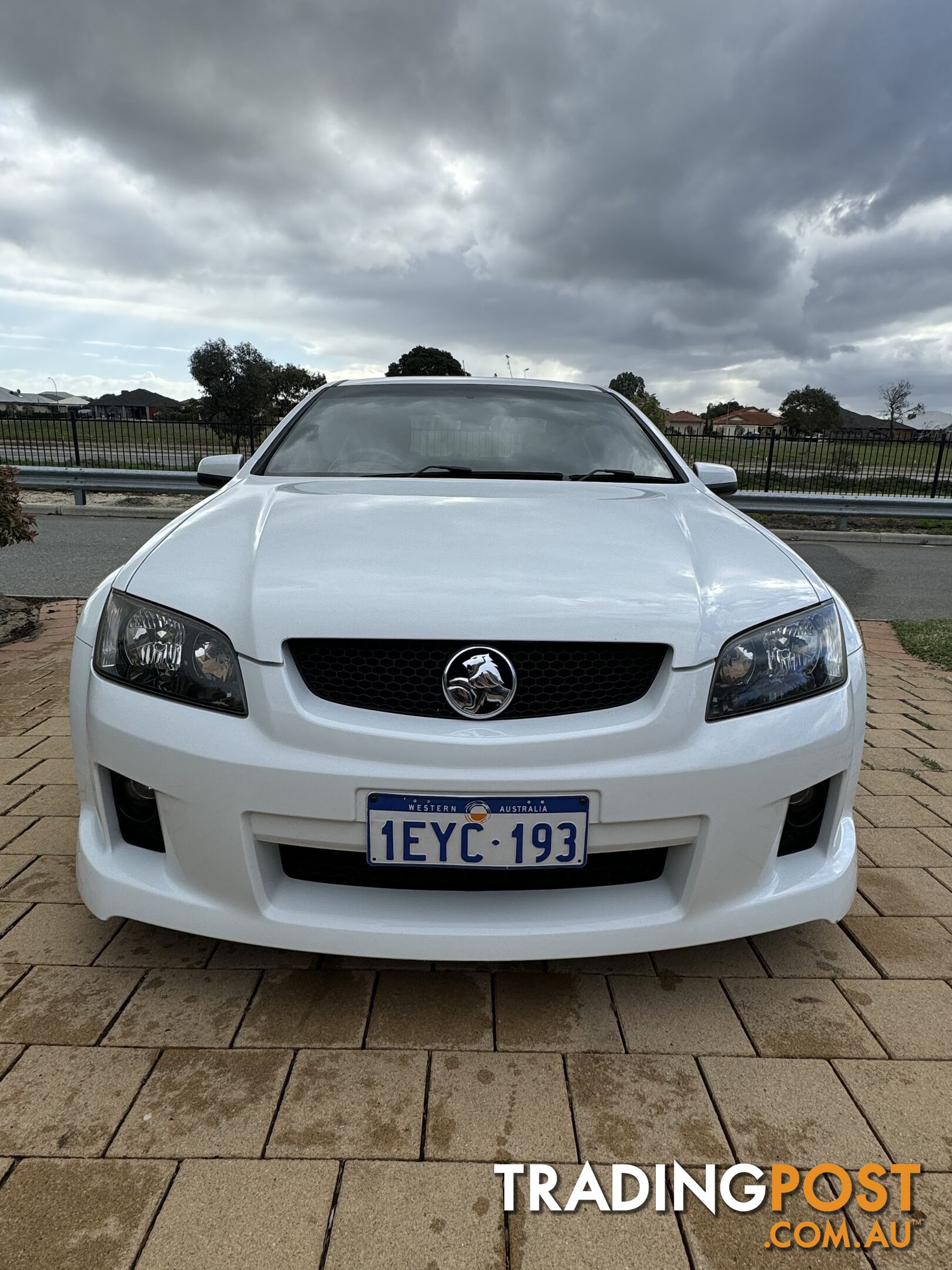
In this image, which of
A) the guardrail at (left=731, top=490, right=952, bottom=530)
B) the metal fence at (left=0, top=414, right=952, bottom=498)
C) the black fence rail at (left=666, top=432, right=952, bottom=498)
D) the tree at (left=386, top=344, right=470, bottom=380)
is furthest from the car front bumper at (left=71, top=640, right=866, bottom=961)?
the tree at (left=386, top=344, right=470, bottom=380)

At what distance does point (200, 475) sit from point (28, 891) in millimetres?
1467

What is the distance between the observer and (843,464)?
596 inches

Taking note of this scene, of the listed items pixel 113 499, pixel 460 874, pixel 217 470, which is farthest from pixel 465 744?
pixel 113 499

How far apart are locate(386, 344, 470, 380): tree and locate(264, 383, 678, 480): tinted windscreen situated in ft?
181

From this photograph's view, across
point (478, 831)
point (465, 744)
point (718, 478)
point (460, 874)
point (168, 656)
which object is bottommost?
point (460, 874)

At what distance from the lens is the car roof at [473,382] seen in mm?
3113

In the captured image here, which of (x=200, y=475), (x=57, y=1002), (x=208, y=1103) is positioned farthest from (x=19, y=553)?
Result: (x=208, y=1103)

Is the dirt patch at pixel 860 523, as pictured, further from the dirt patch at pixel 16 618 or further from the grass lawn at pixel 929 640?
the dirt patch at pixel 16 618

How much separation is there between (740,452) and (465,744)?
16.1m

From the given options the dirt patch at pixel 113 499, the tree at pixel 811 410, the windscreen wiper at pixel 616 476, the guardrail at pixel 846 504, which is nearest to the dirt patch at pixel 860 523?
the guardrail at pixel 846 504

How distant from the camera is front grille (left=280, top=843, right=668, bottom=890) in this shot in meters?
1.60

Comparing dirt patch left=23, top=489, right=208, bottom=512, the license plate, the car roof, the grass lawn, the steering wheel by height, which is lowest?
the grass lawn

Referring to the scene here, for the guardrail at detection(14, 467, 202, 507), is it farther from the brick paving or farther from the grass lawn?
the brick paving

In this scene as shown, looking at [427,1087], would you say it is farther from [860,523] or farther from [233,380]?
[233,380]
